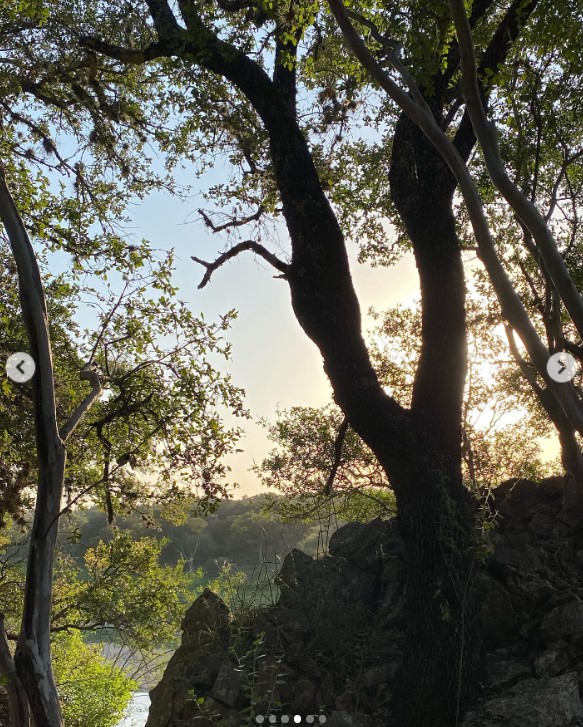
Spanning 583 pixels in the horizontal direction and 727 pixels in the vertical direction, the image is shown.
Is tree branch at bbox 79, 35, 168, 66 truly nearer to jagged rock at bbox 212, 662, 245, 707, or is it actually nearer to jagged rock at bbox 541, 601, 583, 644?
jagged rock at bbox 212, 662, 245, 707

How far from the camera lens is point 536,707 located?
416cm

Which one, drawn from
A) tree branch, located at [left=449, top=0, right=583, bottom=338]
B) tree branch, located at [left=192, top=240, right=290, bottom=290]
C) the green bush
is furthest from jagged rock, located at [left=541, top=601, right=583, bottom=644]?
the green bush

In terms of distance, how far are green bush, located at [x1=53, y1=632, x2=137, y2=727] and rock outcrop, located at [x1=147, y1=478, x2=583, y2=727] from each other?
7.17 metres

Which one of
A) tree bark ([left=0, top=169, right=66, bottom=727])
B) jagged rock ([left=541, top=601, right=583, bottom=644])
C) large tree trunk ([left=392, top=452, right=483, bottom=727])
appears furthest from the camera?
jagged rock ([left=541, top=601, right=583, bottom=644])

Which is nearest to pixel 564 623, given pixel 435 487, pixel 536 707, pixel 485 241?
pixel 536 707

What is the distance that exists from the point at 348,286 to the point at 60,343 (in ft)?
16.1

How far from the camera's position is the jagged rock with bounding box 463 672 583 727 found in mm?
4121

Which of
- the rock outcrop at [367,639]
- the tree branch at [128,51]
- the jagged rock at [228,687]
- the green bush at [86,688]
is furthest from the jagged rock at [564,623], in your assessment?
the green bush at [86,688]

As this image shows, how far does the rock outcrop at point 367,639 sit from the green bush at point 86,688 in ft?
23.5

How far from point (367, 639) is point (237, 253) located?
3755 mm

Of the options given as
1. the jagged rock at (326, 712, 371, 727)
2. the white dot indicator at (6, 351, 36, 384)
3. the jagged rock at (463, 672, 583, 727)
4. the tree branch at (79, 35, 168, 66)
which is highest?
the tree branch at (79, 35, 168, 66)

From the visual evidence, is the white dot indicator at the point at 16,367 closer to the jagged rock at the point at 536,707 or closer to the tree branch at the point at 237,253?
the tree branch at the point at 237,253

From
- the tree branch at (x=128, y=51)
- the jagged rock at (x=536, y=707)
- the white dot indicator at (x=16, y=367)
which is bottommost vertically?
the jagged rock at (x=536, y=707)

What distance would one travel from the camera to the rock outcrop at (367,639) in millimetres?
4586
